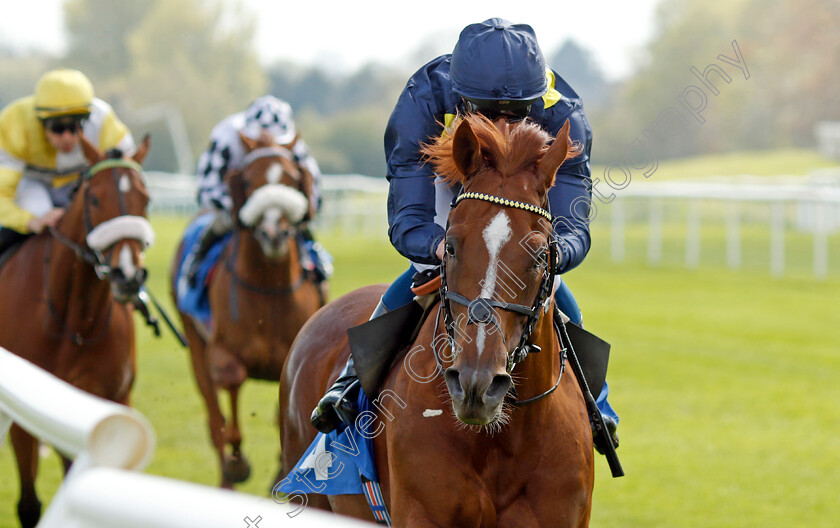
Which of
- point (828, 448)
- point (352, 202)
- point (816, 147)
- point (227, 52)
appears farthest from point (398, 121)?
point (816, 147)

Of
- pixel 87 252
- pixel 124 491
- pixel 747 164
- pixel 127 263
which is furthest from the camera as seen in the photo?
pixel 747 164

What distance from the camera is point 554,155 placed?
265cm

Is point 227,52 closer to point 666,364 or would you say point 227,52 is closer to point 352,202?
point 352,202

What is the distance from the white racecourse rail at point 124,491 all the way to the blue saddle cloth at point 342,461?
5.11 feet

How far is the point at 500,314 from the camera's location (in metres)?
2.41

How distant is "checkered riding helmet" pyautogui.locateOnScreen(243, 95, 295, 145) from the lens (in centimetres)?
684

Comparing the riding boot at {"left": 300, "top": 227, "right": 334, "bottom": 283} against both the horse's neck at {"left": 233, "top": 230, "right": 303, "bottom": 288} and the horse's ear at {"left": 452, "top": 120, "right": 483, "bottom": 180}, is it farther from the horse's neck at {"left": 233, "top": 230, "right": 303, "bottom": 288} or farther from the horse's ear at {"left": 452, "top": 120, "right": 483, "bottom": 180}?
the horse's ear at {"left": 452, "top": 120, "right": 483, "bottom": 180}

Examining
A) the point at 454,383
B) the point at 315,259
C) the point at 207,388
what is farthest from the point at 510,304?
the point at 207,388

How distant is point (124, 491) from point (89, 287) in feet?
13.7

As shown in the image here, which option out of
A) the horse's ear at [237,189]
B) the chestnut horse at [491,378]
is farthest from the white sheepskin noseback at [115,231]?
the chestnut horse at [491,378]

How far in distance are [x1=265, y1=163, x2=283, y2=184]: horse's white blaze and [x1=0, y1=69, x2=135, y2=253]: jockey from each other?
0.83 m

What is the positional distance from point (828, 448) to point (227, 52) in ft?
92.1

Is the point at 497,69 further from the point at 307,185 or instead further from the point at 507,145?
the point at 307,185

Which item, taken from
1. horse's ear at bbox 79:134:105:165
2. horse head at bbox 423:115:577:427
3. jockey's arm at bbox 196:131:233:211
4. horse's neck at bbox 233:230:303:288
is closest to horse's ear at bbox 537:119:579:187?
horse head at bbox 423:115:577:427
